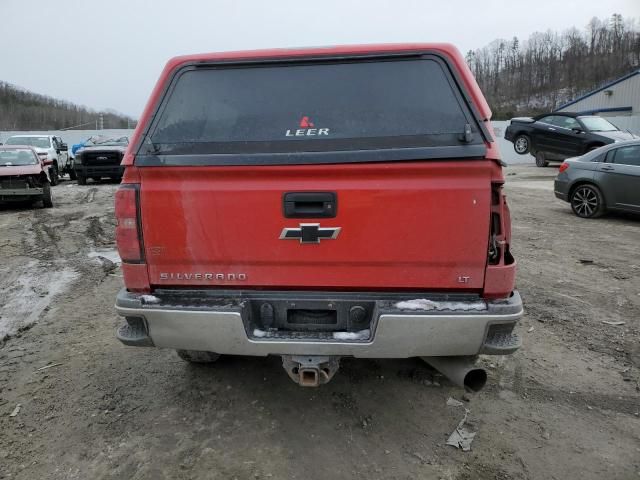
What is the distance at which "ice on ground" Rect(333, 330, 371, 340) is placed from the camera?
2.75 meters

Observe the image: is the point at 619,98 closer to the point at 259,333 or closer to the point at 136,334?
the point at 259,333

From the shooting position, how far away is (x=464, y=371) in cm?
293

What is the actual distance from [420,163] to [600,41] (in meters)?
98.6

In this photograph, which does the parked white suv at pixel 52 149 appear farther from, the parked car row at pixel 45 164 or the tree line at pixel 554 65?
the tree line at pixel 554 65

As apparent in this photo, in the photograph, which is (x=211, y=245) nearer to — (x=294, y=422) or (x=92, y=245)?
(x=294, y=422)

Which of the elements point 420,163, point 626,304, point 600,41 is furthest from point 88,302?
point 600,41

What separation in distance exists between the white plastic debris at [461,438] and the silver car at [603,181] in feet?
25.5

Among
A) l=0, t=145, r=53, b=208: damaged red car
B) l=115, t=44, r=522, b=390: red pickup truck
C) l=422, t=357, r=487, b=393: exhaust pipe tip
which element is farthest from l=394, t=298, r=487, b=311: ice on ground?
l=0, t=145, r=53, b=208: damaged red car

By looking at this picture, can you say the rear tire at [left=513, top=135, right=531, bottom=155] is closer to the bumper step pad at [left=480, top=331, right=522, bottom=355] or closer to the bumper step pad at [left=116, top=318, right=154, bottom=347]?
the bumper step pad at [left=480, top=331, right=522, bottom=355]

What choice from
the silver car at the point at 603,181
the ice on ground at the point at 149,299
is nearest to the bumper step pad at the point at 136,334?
the ice on ground at the point at 149,299

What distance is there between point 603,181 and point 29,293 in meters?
9.64

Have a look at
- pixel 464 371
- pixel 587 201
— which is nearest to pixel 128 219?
pixel 464 371

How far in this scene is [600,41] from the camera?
83.8 m

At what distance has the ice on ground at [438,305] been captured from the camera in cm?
270
